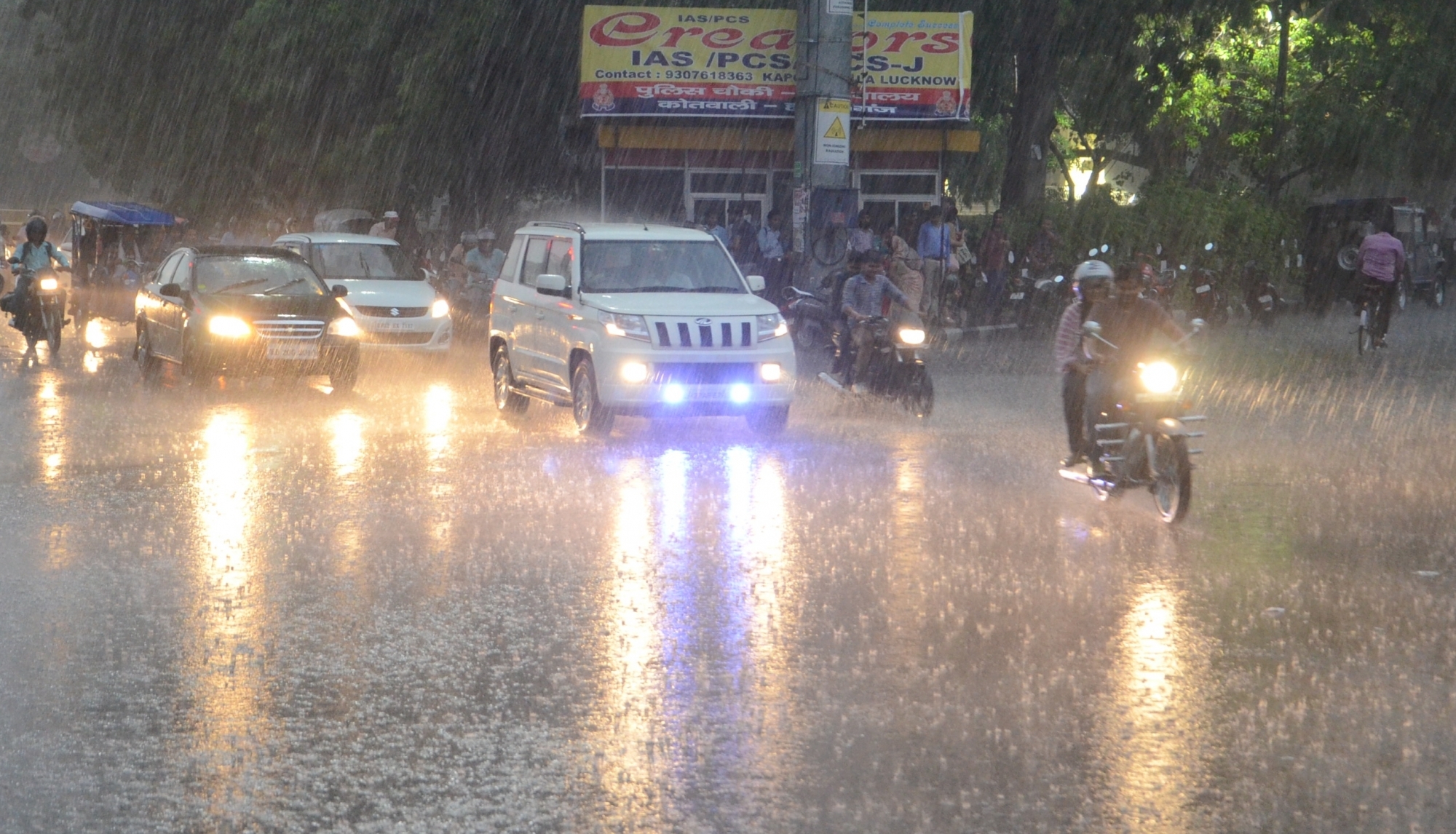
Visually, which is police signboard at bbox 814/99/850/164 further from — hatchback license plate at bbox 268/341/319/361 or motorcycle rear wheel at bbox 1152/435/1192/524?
motorcycle rear wheel at bbox 1152/435/1192/524

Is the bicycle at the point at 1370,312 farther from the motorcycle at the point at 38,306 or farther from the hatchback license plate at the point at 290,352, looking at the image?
the motorcycle at the point at 38,306

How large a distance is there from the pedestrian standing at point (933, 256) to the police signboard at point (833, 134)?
83.7 inches

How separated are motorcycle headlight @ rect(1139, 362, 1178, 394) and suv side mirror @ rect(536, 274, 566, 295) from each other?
5.80 m

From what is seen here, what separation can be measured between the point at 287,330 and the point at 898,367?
20.3 ft

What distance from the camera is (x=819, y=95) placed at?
23.6 m

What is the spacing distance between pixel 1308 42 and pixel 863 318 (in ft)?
107

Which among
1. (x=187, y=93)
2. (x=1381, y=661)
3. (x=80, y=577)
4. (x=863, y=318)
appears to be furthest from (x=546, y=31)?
(x=1381, y=661)

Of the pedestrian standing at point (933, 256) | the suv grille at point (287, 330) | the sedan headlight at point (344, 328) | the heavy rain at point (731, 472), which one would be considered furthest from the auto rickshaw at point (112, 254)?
the pedestrian standing at point (933, 256)

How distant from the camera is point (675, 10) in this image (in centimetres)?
2916

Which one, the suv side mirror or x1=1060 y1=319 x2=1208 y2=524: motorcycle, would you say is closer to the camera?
x1=1060 y1=319 x2=1208 y2=524: motorcycle

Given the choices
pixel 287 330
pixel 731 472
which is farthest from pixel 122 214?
pixel 731 472

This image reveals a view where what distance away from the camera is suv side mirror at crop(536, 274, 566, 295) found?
14.7m

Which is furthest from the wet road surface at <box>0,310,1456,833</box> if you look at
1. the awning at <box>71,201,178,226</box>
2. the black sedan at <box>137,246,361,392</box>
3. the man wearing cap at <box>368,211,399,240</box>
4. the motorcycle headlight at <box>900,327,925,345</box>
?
the awning at <box>71,201,178,226</box>

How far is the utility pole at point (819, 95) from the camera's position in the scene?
76.7 feet
